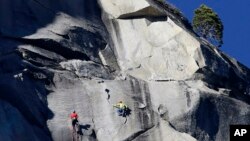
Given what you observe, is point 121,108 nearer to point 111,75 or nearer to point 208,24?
point 111,75

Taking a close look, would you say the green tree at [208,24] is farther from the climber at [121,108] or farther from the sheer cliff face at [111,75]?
the climber at [121,108]

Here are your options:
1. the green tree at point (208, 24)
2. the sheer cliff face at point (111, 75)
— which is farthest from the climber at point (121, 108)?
the green tree at point (208, 24)

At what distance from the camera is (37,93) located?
50438mm

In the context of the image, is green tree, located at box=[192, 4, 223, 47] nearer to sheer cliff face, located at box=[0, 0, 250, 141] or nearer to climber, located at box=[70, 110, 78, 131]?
sheer cliff face, located at box=[0, 0, 250, 141]

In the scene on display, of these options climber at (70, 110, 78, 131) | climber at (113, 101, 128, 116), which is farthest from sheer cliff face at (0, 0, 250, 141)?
climber at (70, 110, 78, 131)

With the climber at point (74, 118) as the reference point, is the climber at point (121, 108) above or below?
above

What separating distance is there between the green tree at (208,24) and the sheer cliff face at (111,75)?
4.02m

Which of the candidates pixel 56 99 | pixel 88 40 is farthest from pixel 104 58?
pixel 56 99

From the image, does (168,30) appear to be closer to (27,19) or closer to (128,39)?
(128,39)

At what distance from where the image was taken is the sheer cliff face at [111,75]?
5006 centimetres

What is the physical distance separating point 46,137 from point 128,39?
9027mm

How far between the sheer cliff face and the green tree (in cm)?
402

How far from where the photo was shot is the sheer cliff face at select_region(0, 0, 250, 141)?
5006 centimetres

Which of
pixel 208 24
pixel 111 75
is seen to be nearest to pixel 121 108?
pixel 111 75
